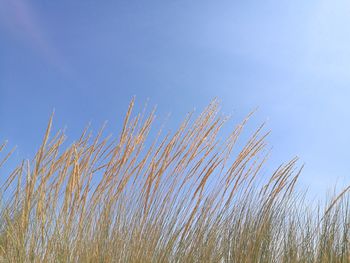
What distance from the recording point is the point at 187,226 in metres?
2.46

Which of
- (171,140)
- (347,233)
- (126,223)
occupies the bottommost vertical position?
(126,223)

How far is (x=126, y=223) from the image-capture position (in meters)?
2.43

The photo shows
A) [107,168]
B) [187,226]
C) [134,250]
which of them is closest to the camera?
[134,250]

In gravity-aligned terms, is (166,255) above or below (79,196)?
below

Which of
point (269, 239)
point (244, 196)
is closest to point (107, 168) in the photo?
point (244, 196)

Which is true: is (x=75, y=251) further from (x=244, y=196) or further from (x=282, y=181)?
(x=282, y=181)

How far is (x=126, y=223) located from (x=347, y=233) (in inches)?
46.4

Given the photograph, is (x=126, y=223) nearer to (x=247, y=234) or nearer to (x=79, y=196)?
(x=79, y=196)

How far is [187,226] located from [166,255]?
0.19 metres

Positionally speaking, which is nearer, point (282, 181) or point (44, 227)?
point (44, 227)

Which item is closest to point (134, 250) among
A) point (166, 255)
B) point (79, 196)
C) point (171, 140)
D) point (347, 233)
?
point (166, 255)

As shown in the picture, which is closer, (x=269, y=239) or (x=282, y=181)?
(x=269, y=239)

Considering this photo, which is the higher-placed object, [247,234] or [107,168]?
[107,168]

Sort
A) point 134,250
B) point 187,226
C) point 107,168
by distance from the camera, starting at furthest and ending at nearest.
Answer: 1. point 107,168
2. point 187,226
3. point 134,250
